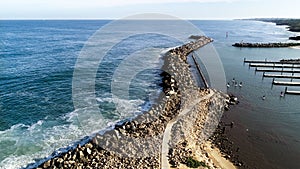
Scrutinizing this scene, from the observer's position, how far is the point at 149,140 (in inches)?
910

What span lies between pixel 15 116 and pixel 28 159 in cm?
893

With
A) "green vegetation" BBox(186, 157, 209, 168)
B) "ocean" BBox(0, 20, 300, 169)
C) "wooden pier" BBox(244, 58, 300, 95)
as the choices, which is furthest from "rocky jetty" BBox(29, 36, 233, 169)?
"wooden pier" BBox(244, 58, 300, 95)

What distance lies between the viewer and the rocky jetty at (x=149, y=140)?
64.4 ft

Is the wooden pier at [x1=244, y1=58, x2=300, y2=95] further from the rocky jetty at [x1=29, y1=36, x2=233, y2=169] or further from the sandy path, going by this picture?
the sandy path

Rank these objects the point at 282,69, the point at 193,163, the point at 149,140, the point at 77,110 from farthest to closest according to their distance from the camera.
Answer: the point at 282,69 < the point at 77,110 < the point at 149,140 < the point at 193,163

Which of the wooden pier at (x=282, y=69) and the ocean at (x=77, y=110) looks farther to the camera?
the wooden pier at (x=282, y=69)

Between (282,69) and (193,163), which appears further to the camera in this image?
(282,69)

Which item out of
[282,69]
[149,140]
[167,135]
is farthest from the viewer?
[282,69]

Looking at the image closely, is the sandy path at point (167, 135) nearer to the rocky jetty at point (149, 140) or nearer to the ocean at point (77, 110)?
the rocky jetty at point (149, 140)

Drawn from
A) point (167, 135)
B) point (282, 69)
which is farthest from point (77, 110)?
point (282, 69)

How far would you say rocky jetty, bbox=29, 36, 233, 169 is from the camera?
19641mm

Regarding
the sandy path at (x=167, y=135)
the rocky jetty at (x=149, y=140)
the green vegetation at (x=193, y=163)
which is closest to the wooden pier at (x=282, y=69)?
the rocky jetty at (x=149, y=140)

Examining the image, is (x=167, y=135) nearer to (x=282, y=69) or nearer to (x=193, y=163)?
(x=193, y=163)

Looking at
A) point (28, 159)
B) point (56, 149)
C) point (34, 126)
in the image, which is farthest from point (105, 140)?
point (34, 126)
